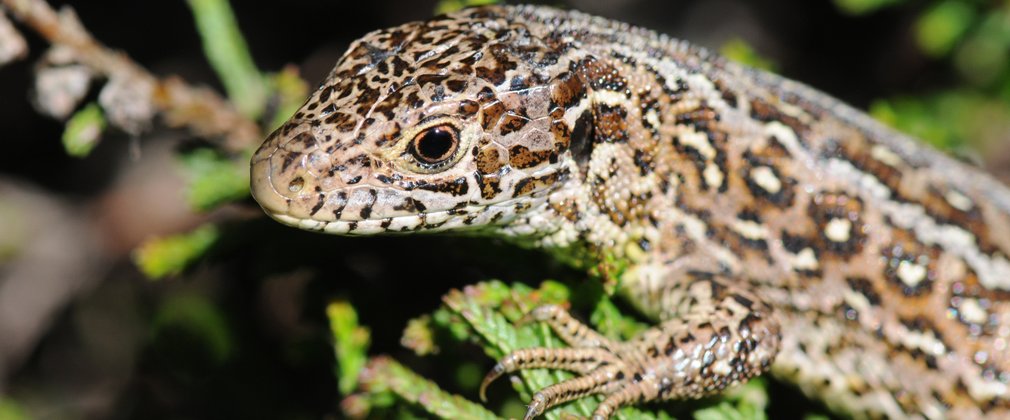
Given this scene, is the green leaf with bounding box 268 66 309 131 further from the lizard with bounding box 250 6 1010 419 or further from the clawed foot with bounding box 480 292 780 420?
the clawed foot with bounding box 480 292 780 420

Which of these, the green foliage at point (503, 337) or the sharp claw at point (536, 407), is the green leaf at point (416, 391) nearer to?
the green foliage at point (503, 337)

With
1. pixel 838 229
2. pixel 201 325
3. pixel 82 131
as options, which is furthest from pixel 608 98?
pixel 201 325

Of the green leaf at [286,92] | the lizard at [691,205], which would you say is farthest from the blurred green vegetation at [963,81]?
the green leaf at [286,92]

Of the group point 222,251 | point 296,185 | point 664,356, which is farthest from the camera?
point 222,251

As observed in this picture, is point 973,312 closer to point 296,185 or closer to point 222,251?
point 296,185

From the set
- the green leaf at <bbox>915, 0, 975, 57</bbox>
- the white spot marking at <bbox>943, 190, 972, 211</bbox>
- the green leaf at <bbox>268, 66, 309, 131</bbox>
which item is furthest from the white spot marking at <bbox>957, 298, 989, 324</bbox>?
the green leaf at <bbox>268, 66, 309, 131</bbox>

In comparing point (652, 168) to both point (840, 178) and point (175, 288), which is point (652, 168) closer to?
point (840, 178)
